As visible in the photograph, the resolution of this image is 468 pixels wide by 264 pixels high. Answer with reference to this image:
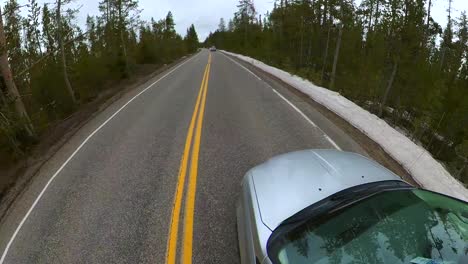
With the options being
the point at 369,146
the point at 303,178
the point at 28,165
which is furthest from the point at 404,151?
the point at 28,165

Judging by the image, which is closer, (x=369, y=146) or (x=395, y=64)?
(x=369, y=146)

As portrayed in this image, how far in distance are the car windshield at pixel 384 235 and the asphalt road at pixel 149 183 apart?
74.7 inches

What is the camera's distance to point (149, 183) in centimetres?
643

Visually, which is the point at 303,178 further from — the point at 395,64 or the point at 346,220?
the point at 395,64

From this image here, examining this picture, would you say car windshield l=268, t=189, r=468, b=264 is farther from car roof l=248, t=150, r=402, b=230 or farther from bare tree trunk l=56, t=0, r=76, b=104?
bare tree trunk l=56, t=0, r=76, b=104

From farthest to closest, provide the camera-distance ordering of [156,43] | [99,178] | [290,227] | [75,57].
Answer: [156,43]
[75,57]
[99,178]
[290,227]

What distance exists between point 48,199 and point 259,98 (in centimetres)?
877

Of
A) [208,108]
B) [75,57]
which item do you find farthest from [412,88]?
[75,57]

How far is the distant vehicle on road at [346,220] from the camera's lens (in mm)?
2457

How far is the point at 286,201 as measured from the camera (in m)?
3.18

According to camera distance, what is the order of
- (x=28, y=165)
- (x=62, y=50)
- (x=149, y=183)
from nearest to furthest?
(x=149, y=183)
(x=28, y=165)
(x=62, y=50)

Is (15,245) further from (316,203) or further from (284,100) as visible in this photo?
(284,100)

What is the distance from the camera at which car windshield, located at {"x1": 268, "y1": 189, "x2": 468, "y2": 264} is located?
7.89 feet

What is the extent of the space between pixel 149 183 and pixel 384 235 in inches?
187
